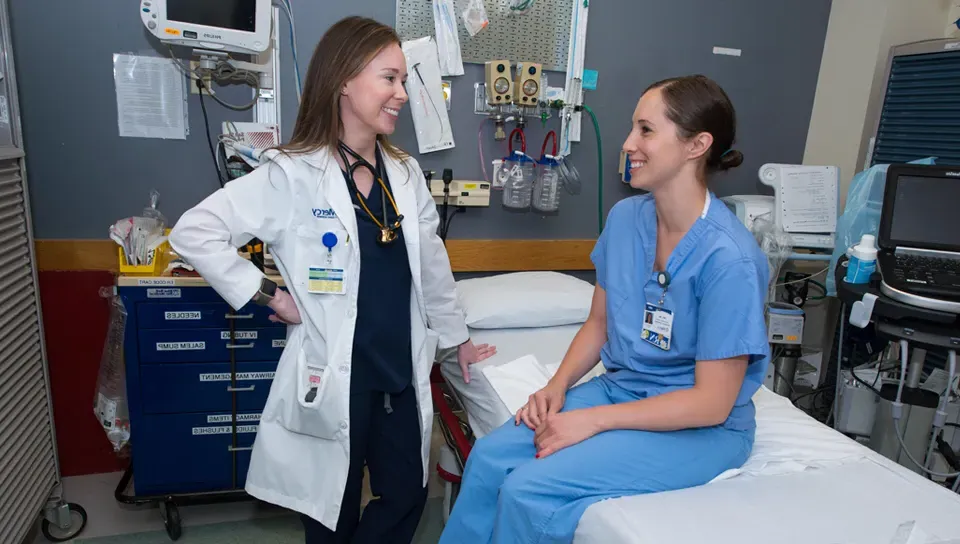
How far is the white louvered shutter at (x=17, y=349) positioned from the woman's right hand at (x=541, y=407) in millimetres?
1420

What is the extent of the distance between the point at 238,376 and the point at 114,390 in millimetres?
463

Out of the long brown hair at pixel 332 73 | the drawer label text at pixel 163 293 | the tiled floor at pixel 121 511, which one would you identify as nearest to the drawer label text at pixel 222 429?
the tiled floor at pixel 121 511

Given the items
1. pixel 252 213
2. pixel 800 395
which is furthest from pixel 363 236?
pixel 800 395

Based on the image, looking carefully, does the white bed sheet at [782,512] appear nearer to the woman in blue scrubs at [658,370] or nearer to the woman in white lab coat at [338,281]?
the woman in blue scrubs at [658,370]

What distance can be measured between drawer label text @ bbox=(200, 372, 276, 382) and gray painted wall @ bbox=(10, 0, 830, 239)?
70 cm

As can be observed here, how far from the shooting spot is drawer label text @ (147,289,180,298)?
6.31ft

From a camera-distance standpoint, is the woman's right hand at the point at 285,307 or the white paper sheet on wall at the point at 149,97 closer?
the woman's right hand at the point at 285,307

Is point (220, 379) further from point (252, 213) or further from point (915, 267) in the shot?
point (915, 267)

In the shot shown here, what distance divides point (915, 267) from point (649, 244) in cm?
104

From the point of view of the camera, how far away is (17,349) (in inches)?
70.7

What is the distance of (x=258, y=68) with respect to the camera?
7.52 feet

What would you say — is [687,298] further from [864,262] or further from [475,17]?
[475,17]

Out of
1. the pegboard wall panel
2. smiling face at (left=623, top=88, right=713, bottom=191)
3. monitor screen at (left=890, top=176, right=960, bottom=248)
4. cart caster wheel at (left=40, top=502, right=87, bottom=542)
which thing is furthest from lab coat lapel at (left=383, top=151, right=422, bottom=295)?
monitor screen at (left=890, top=176, right=960, bottom=248)

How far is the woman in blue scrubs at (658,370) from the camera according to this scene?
1.22 m
